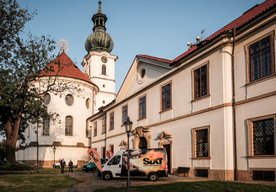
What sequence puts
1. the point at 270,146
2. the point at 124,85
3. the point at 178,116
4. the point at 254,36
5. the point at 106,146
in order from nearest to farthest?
the point at 270,146 < the point at 254,36 < the point at 178,116 < the point at 124,85 < the point at 106,146

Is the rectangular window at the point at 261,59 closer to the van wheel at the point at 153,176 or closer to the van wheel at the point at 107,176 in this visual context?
the van wheel at the point at 153,176

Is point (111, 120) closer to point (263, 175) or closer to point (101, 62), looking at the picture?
point (263, 175)

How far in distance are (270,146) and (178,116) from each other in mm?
8244

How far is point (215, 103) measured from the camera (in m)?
18.8

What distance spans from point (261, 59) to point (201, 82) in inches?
196

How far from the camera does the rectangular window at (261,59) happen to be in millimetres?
15672

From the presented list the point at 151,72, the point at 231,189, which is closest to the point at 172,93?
the point at 151,72

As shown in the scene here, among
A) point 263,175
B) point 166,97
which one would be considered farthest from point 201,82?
point 263,175

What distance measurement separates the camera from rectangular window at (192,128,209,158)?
64.5ft

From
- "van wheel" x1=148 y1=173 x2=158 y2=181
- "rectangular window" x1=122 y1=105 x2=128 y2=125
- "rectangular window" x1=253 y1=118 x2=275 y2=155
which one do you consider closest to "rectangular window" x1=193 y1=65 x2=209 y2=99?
"rectangular window" x1=253 y1=118 x2=275 y2=155

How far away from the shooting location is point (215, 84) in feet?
62.2

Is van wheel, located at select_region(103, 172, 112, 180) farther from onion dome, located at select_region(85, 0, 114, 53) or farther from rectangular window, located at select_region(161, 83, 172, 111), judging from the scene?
onion dome, located at select_region(85, 0, 114, 53)

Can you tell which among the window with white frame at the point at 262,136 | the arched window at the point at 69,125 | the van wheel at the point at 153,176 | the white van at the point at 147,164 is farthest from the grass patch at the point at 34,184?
the arched window at the point at 69,125

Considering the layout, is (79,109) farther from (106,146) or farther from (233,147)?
(233,147)
